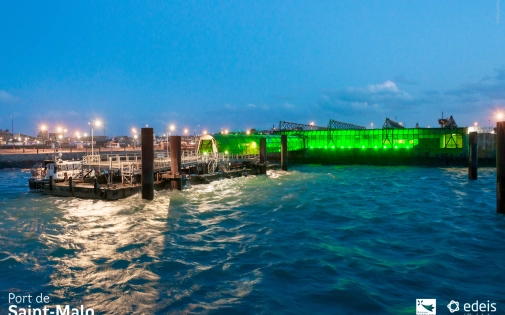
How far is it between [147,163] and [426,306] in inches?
860

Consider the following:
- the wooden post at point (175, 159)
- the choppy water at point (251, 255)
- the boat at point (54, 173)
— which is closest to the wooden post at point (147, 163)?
the choppy water at point (251, 255)

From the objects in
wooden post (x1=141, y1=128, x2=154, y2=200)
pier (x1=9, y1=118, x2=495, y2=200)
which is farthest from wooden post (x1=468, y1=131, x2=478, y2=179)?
wooden post (x1=141, y1=128, x2=154, y2=200)

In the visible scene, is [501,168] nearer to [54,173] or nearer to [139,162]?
[139,162]

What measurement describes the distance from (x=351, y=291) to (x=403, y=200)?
67.8ft

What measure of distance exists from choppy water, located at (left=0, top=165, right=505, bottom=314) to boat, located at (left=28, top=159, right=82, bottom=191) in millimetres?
4798

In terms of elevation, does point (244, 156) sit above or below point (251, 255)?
above

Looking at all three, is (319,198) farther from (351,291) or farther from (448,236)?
(351,291)

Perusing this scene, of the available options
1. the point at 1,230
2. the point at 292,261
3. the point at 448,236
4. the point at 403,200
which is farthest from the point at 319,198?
the point at 1,230

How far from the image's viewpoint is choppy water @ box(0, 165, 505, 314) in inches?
443

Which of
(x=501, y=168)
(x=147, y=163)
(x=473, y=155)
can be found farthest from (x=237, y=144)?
(x=501, y=168)

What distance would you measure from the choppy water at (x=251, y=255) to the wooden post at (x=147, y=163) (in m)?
1.66

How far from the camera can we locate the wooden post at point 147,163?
91.1 ft

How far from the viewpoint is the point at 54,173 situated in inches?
1339

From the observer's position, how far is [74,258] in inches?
586
